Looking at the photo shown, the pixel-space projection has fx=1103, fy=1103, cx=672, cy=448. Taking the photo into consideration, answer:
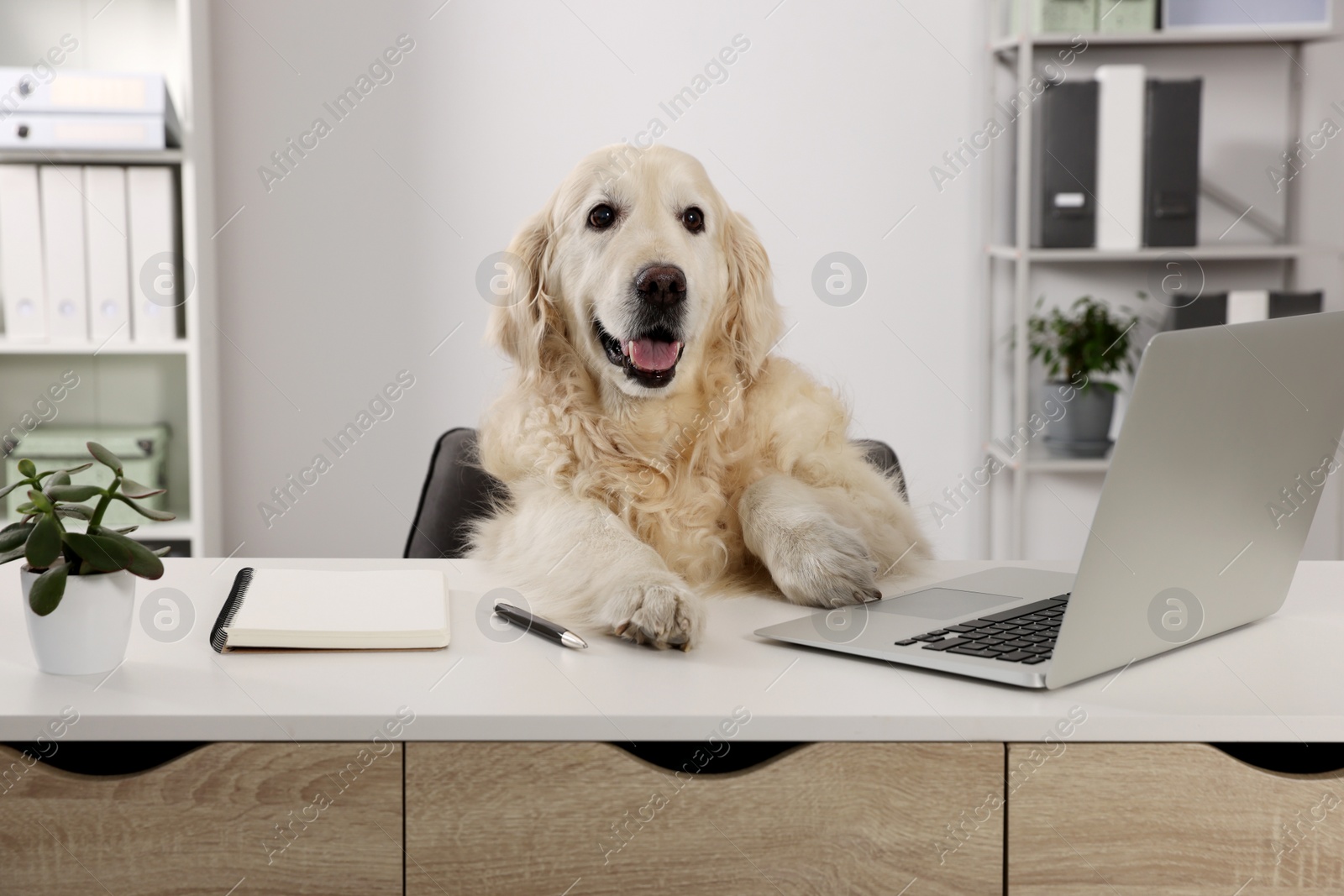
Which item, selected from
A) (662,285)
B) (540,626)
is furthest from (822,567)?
(662,285)

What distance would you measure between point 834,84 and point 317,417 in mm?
1649

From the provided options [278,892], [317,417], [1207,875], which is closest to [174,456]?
[317,417]

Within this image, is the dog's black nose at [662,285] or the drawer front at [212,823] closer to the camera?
the drawer front at [212,823]

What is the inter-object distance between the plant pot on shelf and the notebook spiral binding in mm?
2239

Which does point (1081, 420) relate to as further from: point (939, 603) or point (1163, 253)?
point (939, 603)

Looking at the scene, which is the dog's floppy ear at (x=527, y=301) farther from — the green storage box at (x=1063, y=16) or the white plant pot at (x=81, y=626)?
the green storage box at (x=1063, y=16)

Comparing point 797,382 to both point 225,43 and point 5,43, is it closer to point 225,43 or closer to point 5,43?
point 225,43

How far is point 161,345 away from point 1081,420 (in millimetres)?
2305

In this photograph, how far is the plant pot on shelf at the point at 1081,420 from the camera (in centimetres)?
285

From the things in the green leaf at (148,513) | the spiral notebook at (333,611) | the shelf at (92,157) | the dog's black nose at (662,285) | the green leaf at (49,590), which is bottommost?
the spiral notebook at (333,611)

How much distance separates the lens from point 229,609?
3.35 feet

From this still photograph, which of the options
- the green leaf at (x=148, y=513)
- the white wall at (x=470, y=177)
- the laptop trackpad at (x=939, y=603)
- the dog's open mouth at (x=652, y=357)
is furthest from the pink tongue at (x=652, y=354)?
the white wall at (x=470, y=177)

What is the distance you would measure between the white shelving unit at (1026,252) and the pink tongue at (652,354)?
169cm

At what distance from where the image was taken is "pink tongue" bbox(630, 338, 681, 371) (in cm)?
131
